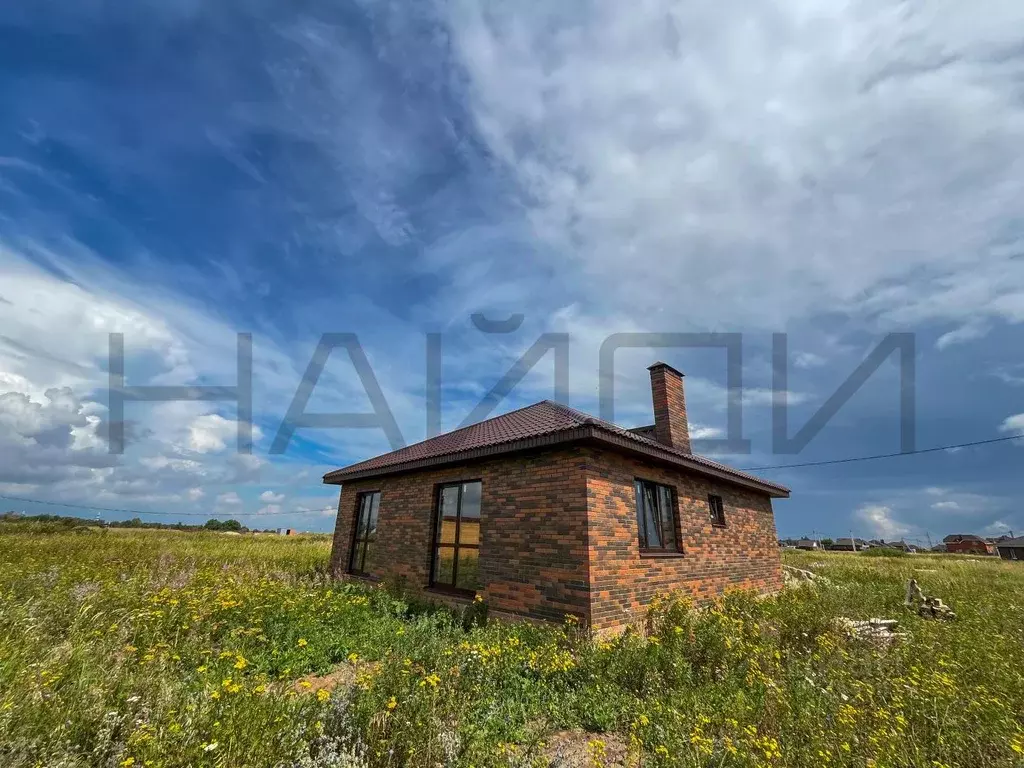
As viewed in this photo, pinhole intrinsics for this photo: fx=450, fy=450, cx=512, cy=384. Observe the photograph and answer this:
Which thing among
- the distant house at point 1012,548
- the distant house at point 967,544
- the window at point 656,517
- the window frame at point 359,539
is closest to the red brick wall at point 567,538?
the window at point 656,517

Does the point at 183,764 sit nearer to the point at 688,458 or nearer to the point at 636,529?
the point at 636,529

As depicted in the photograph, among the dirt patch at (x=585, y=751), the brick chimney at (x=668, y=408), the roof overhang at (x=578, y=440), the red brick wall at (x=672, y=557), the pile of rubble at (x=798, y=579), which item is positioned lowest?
the pile of rubble at (x=798, y=579)

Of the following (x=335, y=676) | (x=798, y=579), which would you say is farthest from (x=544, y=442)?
(x=798, y=579)

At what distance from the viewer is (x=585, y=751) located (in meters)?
3.46

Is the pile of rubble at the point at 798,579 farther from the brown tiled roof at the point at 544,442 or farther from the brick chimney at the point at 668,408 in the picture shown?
the brick chimney at the point at 668,408

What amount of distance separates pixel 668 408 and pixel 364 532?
8248mm

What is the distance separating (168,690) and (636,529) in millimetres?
6146

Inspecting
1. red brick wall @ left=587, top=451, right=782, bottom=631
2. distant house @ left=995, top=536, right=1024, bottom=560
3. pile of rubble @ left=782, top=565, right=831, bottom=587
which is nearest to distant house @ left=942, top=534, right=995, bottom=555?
distant house @ left=995, top=536, right=1024, bottom=560

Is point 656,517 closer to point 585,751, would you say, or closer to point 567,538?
point 567,538

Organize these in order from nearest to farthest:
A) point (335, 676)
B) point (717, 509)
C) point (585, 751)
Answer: point (585, 751) → point (335, 676) → point (717, 509)

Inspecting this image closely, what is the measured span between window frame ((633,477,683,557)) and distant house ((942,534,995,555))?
80823mm

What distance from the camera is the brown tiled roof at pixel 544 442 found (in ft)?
22.3

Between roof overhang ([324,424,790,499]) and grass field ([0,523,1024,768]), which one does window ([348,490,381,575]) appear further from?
grass field ([0,523,1024,768])

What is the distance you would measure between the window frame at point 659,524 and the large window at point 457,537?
2843 mm
